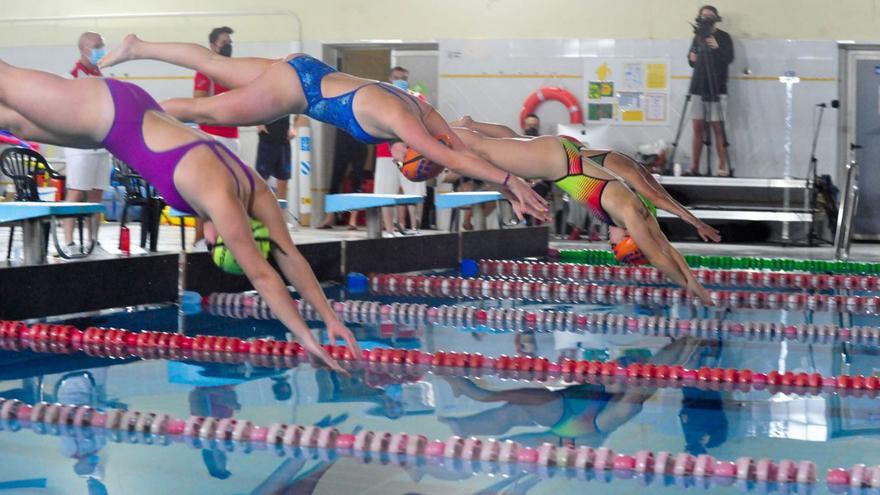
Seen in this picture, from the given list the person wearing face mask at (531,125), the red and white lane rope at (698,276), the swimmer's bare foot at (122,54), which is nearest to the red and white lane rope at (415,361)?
the swimmer's bare foot at (122,54)

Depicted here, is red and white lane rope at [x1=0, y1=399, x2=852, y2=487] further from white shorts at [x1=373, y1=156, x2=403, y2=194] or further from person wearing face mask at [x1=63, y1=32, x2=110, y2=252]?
white shorts at [x1=373, y1=156, x2=403, y2=194]

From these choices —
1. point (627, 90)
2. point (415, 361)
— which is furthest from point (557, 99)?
point (415, 361)

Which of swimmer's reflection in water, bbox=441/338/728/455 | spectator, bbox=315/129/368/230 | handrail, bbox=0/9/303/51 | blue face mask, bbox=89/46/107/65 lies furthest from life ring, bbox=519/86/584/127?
swimmer's reflection in water, bbox=441/338/728/455

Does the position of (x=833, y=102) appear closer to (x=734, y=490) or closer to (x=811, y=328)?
(x=811, y=328)

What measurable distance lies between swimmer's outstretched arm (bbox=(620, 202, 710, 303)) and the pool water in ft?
1.86

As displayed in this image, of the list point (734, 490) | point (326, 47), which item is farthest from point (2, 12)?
point (734, 490)

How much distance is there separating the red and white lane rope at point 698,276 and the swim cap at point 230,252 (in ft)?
19.6

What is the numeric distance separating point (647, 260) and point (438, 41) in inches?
358

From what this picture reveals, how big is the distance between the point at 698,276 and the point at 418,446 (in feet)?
20.9

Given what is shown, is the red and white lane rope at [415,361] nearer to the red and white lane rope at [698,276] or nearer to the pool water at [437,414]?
the pool water at [437,414]

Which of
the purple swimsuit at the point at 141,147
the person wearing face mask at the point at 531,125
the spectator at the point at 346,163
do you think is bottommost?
the purple swimsuit at the point at 141,147

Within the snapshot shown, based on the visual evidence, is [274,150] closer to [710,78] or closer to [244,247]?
[710,78]

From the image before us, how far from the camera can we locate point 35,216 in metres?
6.96

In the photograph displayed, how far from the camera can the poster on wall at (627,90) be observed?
48.7 feet
